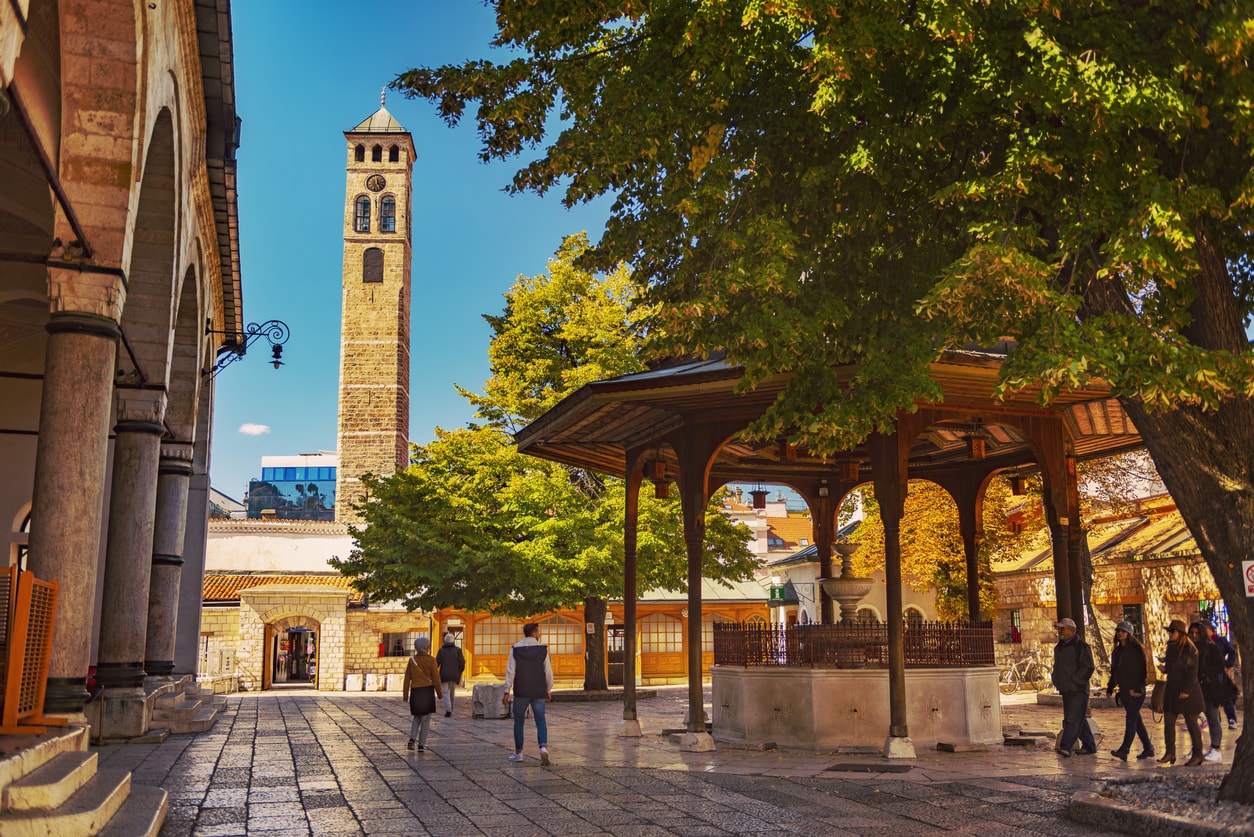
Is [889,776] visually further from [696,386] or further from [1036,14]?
[1036,14]

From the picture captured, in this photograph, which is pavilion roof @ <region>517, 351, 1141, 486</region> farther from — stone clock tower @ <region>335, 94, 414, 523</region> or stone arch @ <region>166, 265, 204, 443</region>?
stone clock tower @ <region>335, 94, 414, 523</region>

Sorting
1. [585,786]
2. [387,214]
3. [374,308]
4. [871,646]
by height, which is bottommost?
[585,786]

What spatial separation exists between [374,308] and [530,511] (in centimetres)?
3722

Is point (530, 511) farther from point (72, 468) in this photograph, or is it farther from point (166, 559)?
point (72, 468)

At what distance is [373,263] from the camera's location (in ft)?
193

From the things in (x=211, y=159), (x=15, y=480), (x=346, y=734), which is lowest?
(x=346, y=734)

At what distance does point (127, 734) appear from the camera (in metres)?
12.2

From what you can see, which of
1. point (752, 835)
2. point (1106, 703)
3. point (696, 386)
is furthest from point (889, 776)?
point (1106, 703)

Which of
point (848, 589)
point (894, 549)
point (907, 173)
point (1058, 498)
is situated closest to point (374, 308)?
point (848, 589)

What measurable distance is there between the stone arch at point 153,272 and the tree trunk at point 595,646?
1307 centimetres

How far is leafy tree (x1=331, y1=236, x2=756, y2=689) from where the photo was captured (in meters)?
22.3

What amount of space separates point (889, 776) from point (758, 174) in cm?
570

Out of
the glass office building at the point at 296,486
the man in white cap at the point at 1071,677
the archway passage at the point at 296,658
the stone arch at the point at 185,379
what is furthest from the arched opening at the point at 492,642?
the glass office building at the point at 296,486

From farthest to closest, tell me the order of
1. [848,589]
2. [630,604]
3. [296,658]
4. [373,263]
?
1. [373,263]
2. [296,658]
3. [630,604]
4. [848,589]
